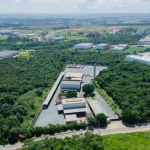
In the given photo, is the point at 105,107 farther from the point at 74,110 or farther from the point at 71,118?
the point at 71,118

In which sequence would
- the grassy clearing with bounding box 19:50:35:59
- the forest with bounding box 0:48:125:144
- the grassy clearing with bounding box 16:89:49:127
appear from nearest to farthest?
the forest with bounding box 0:48:125:144, the grassy clearing with bounding box 16:89:49:127, the grassy clearing with bounding box 19:50:35:59

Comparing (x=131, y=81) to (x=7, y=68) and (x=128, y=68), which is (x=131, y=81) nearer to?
(x=128, y=68)

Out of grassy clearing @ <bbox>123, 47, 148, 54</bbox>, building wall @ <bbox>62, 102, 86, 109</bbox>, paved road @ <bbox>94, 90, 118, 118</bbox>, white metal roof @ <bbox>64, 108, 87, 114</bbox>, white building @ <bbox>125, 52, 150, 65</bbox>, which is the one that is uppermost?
white building @ <bbox>125, 52, 150, 65</bbox>

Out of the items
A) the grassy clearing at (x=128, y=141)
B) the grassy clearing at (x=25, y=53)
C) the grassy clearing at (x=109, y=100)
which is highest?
the grassy clearing at (x=25, y=53)

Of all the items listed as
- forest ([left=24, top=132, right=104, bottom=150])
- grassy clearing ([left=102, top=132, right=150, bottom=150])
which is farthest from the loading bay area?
forest ([left=24, top=132, right=104, bottom=150])

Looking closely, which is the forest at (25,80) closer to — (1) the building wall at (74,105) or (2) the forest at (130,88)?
(1) the building wall at (74,105)

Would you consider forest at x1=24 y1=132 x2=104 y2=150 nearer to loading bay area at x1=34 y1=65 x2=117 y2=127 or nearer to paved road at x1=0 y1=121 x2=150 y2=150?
paved road at x1=0 y1=121 x2=150 y2=150

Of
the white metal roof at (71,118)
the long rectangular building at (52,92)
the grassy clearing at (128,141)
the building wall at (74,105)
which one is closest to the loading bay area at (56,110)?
the long rectangular building at (52,92)
